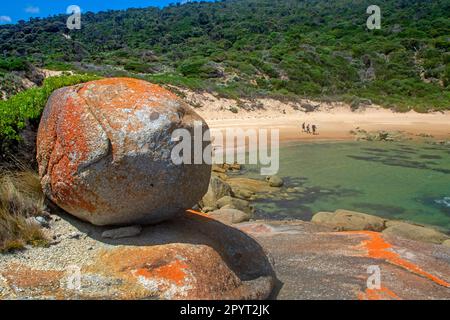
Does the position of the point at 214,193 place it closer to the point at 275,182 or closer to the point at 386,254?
the point at 275,182

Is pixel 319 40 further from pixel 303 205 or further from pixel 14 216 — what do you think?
pixel 14 216

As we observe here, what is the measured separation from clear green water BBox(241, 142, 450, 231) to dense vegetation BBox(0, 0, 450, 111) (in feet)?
42.3

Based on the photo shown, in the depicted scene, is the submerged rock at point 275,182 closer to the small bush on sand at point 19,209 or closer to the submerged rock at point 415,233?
the submerged rock at point 415,233

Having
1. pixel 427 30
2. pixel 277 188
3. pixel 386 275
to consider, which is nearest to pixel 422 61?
pixel 427 30

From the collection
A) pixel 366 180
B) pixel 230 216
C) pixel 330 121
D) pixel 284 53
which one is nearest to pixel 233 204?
pixel 230 216

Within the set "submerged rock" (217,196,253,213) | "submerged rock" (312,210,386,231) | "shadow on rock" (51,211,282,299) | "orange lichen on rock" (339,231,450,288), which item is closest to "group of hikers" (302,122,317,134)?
"submerged rock" (217,196,253,213)

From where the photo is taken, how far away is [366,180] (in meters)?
17.8

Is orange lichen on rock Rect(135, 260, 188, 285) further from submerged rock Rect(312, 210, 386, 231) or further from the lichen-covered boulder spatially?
submerged rock Rect(312, 210, 386, 231)

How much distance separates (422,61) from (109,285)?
57.8m

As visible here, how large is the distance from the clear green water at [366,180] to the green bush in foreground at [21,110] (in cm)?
782

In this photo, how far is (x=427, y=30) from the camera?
64.2 m

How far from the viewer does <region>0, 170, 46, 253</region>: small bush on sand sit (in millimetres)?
4844

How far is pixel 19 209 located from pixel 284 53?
52155 millimetres

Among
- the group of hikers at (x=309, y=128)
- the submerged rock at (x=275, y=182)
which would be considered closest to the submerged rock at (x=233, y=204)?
the submerged rock at (x=275, y=182)
